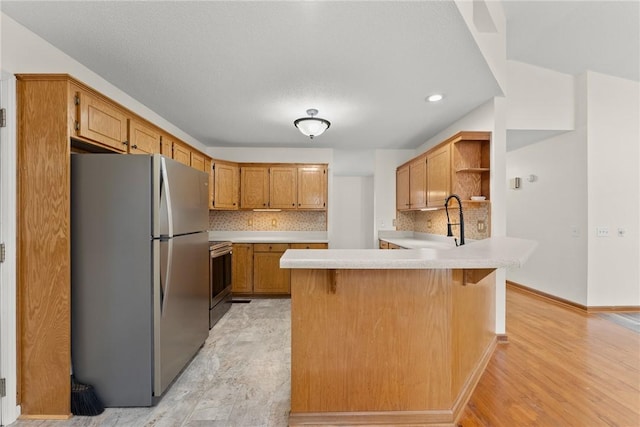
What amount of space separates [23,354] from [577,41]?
5.63 m

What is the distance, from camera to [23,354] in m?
1.76

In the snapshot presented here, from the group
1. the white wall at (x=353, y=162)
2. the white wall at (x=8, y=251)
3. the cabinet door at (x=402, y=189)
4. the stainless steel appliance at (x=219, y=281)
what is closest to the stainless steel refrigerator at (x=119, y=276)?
the white wall at (x=8, y=251)

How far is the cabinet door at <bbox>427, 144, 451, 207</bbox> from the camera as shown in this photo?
132 inches

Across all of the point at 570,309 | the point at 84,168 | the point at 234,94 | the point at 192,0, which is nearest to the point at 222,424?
the point at 84,168

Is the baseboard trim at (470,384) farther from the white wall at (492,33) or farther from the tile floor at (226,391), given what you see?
the white wall at (492,33)

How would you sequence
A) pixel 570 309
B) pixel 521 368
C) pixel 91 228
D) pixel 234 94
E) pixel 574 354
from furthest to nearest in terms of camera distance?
pixel 570 309, pixel 234 94, pixel 574 354, pixel 521 368, pixel 91 228

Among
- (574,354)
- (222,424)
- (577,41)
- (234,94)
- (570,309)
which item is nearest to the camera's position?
(222,424)

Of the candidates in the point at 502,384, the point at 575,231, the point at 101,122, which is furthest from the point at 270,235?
the point at 575,231

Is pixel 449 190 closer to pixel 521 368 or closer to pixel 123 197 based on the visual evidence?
pixel 521 368

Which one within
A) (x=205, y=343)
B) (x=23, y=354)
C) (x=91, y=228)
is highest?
(x=91, y=228)

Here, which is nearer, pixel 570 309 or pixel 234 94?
pixel 234 94

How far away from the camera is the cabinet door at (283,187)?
15.7ft

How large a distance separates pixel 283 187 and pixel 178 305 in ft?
9.52

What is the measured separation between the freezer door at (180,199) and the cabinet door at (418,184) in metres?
2.89
